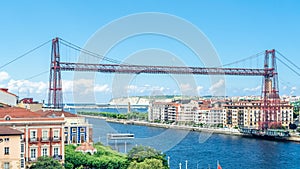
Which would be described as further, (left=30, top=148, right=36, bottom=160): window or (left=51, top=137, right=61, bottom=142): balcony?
(left=51, top=137, right=61, bottom=142): balcony

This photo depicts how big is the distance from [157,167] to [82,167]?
139cm

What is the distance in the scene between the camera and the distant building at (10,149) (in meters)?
6.59

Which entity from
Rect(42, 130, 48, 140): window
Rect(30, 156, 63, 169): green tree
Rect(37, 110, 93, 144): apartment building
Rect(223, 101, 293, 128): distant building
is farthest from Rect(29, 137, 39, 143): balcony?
Rect(223, 101, 293, 128): distant building

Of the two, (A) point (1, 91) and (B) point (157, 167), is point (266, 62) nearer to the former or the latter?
(A) point (1, 91)

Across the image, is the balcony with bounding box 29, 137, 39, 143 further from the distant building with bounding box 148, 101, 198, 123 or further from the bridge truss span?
the distant building with bounding box 148, 101, 198, 123

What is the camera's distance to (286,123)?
24.0 metres

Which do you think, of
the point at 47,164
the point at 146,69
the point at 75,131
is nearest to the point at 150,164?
the point at 47,164

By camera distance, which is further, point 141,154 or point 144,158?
point 141,154

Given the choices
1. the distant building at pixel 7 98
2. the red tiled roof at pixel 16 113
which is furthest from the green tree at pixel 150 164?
the distant building at pixel 7 98

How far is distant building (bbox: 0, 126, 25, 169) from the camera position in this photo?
659 centimetres

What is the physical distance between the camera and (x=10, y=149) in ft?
21.9

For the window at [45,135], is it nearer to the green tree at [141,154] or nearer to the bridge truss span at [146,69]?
the green tree at [141,154]

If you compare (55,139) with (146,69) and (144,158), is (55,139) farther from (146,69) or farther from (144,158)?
(146,69)

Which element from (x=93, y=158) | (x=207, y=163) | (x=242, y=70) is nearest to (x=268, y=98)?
(x=242, y=70)
